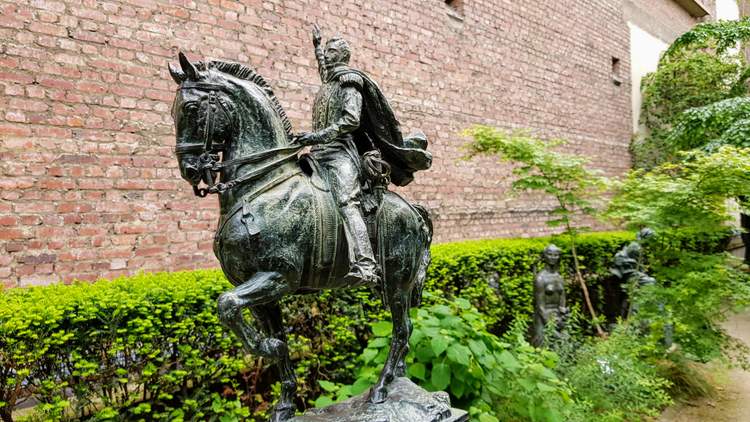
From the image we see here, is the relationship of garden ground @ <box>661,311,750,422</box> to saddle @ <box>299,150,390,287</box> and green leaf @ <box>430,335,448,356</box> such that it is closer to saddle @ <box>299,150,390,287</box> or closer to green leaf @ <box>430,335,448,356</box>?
green leaf @ <box>430,335,448,356</box>

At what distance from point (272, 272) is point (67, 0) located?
4.67 metres

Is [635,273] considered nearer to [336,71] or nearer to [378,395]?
[378,395]

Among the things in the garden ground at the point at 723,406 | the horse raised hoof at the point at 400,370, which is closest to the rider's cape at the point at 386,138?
the horse raised hoof at the point at 400,370

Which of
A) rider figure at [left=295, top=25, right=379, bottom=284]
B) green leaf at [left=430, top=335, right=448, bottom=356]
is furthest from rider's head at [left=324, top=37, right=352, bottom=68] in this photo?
green leaf at [left=430, top=335, right=448, bottom=356]

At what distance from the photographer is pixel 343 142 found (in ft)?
8.04

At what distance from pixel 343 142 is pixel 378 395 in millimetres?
1398

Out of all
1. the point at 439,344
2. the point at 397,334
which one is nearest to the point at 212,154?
the point at 397,334

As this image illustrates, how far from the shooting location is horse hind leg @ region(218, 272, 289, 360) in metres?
1.91

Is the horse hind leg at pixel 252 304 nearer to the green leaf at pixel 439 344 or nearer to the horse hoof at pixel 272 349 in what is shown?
the horse hoof at pixel 272 349

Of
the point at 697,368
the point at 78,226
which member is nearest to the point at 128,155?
the point at 78,226

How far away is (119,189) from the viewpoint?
5066mm

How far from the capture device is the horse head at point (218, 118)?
1.98 m

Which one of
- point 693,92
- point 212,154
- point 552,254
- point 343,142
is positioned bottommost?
point 552,254

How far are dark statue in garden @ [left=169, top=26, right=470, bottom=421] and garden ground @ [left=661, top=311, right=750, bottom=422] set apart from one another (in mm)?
4350
